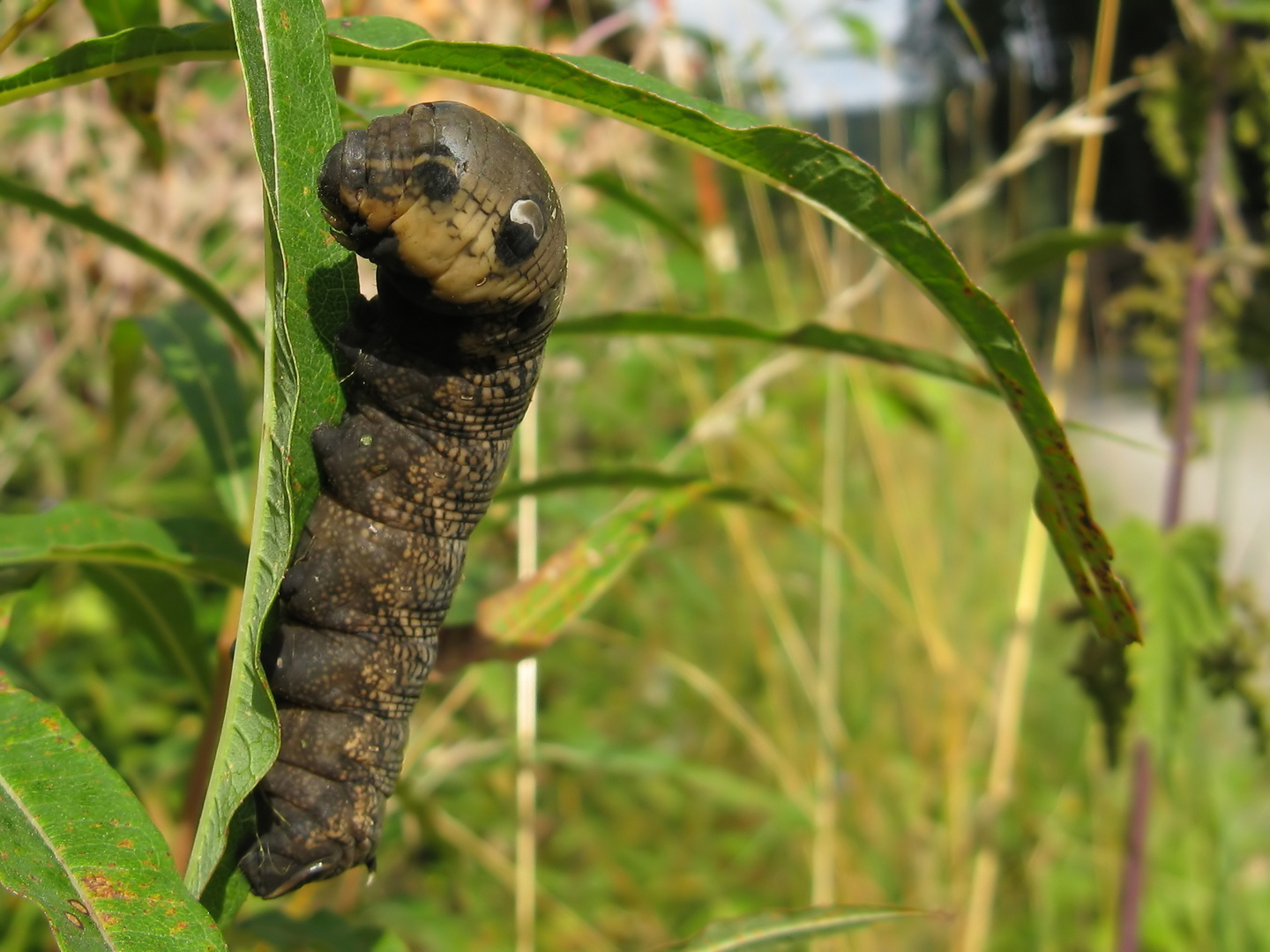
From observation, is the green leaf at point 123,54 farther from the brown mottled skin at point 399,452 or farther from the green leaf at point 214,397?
the green leaf at point 214,397

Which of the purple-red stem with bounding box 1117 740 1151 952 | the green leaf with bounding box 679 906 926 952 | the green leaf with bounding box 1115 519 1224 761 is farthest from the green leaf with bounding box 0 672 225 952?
the purple-red stem with bounding box 1117 740 1151 952

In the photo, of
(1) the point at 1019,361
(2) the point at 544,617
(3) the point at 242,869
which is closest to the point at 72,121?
(2) the point at 544,617

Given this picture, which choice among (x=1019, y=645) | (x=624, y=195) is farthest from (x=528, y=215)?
(x=1019, y=645)

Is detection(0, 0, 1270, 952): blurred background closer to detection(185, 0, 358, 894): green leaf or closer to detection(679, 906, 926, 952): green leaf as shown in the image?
detection(185, 0, 358, 894): green leaf

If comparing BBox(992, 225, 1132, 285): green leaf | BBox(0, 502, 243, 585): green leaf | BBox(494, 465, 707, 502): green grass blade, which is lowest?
BBox(0, 502, 243, 585): green leaf

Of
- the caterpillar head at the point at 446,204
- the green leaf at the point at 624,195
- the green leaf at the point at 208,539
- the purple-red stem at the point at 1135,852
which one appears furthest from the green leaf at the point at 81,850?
the purple-red stem at the point at 1135,852

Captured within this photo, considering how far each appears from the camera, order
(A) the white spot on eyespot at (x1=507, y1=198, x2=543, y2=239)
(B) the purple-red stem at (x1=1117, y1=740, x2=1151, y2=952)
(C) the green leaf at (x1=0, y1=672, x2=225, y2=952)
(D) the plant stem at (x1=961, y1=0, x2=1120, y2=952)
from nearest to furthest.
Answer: (C) the green leaf at (x1=0, y1=672, x2=225, y2=952) → (A) the white spot on eyespot at (x1=507, y1=198, x2=543, y2=239) → (B) the purple-red stem at (x1=1117, y1=740, x2=1151, y2=952) → (D) the plant stem at (x1=961, y1=0, x2=1120, y2=952)

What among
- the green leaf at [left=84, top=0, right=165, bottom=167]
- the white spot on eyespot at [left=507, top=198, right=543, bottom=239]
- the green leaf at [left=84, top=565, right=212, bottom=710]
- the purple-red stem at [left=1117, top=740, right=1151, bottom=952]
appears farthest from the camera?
the purple-red stem at [left=1117, top=740, right=1151, bottom=952]
